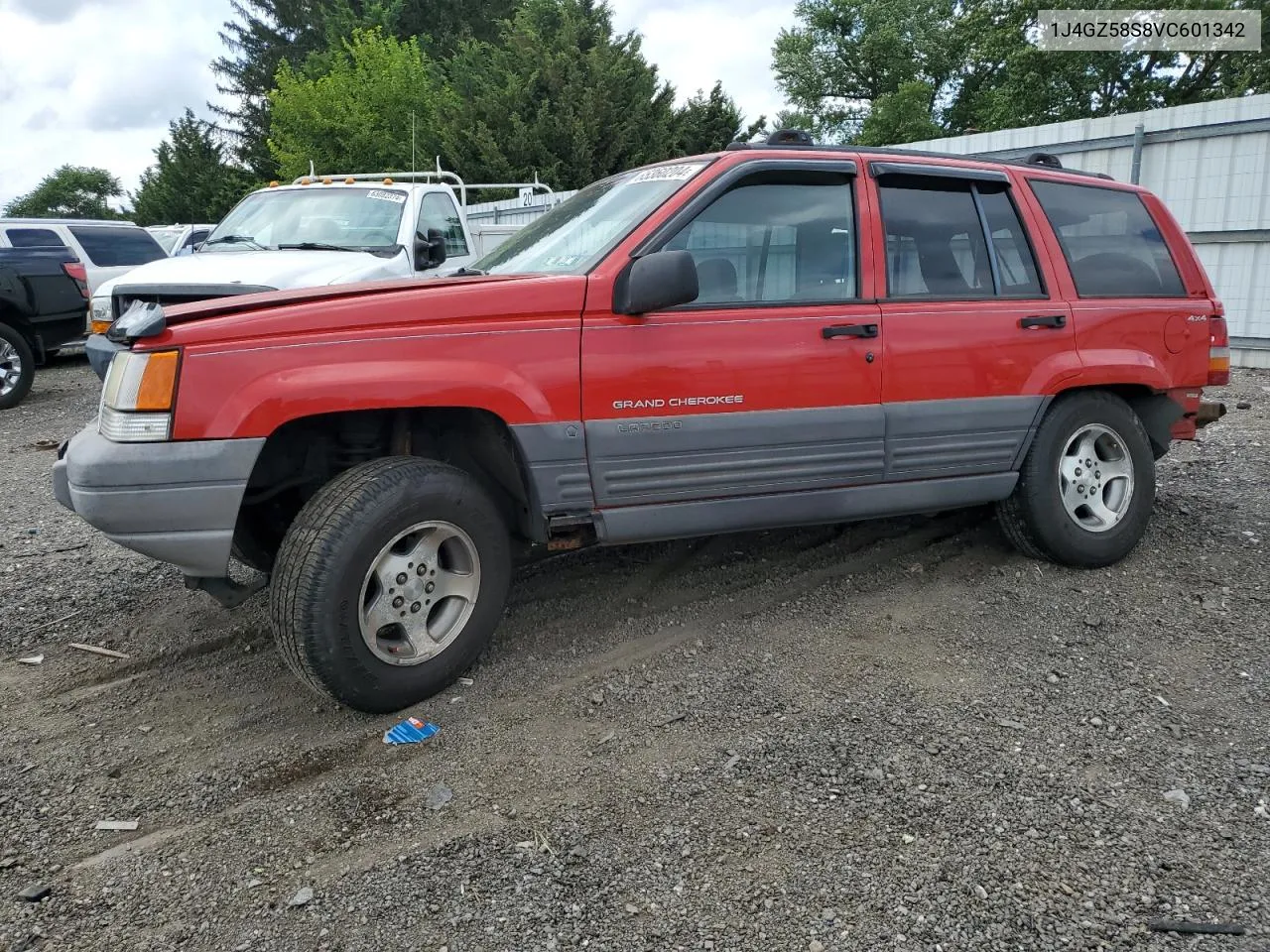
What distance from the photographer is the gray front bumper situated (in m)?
2.99

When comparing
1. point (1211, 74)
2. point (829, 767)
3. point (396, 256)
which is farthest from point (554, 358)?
point (1211, 74)

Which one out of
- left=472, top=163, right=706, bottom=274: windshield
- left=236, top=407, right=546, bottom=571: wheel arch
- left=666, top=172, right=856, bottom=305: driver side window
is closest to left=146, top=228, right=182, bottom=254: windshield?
left=472, top=163, right=706, bottom=274: windshield

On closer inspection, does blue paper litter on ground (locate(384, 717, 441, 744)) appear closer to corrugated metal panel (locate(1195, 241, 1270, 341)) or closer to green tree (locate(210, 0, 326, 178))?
corrugated metal panel (locate(1195, 241, 1270, 341))

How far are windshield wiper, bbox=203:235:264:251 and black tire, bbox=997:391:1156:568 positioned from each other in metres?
5.86

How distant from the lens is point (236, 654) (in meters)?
3.87

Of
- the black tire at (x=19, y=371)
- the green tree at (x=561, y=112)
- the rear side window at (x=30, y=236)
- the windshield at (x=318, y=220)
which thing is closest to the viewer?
the windshield at (x=318, y=220)

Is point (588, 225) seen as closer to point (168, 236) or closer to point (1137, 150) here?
point (1137, 150)

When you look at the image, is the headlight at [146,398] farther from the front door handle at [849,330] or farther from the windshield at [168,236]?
the windshield at [168,236]

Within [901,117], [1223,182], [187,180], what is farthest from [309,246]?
[187,180]

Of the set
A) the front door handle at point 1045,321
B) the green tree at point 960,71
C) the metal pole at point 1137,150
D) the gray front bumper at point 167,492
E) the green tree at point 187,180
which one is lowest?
the gray front bumper at point 167,492

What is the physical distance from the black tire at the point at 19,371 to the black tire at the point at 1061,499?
10099mm

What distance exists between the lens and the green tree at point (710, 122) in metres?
26.8

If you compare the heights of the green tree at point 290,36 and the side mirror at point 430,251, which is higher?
the green tree at point 290,36

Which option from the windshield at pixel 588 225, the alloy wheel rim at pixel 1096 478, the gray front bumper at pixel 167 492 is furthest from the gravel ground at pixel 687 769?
the windshield at pixel 588 225
